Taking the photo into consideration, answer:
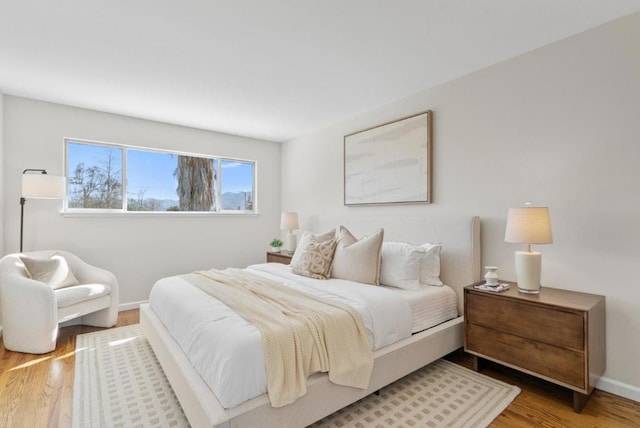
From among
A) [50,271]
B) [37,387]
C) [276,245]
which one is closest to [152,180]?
[50,271]

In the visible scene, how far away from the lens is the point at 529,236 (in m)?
2.14

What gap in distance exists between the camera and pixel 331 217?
14.4 feet

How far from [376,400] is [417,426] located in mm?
325

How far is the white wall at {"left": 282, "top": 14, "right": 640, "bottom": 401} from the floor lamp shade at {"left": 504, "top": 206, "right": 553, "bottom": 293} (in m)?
0.32

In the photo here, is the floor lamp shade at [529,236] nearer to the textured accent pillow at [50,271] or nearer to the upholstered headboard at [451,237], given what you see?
the upholstered headboard at [451,237]

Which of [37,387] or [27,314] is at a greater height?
[27,314]

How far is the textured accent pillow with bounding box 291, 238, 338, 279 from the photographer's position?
294 cm

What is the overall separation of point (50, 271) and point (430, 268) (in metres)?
3.67

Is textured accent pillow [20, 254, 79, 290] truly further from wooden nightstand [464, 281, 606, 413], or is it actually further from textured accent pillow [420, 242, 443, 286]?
wooden nightstand [464, 281, 606, 413]

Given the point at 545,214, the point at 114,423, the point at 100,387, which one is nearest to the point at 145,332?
the point at 100,387

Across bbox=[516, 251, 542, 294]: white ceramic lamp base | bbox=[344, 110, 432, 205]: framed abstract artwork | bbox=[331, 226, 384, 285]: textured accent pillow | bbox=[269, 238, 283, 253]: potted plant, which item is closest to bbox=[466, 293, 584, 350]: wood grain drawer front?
bbox=[516, 251, 542, 294]: white ceramic lamp base

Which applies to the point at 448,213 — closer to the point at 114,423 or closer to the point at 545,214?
the point at 545,214

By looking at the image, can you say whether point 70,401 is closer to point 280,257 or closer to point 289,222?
point 280,257

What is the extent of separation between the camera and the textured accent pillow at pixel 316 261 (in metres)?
2.94
